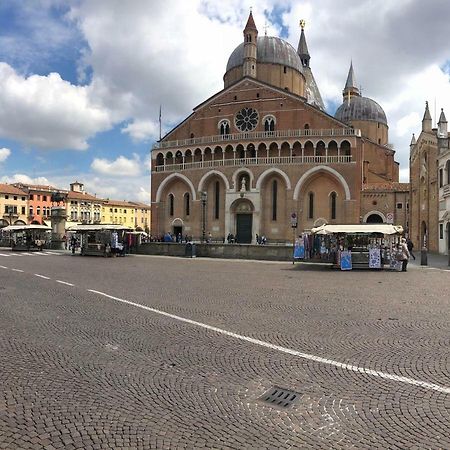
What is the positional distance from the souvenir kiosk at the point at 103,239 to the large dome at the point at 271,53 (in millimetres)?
33344

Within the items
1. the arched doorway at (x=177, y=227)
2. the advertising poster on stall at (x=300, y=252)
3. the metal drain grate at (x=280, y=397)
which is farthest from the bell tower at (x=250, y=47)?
the metal drain grate at (x=280, y=397)

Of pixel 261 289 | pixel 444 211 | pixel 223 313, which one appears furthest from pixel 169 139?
pixel 223 313

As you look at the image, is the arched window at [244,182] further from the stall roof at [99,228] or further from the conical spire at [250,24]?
the conical spire at [250,24]

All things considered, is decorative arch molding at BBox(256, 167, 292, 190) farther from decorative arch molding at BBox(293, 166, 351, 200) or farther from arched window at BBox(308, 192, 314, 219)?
arched window at BBox(308, 192, 314, 219)

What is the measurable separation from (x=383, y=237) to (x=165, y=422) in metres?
20.7

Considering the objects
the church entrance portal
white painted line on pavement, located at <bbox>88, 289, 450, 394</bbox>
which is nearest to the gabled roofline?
the church entrance portal

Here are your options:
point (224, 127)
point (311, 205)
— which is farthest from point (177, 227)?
point (311, 205)

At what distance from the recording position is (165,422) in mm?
3877

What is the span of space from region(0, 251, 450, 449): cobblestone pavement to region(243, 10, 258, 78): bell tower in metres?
45.2

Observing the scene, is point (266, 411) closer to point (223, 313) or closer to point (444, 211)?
point (223, 313)

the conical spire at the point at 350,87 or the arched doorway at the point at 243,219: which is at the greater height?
the conical spire at the point at 350,87

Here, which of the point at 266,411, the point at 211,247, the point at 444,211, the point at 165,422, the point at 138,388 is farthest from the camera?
the point at 444,211

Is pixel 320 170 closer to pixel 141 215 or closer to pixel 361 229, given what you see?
pixel 361 229

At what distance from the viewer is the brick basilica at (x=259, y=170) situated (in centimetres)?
4159
